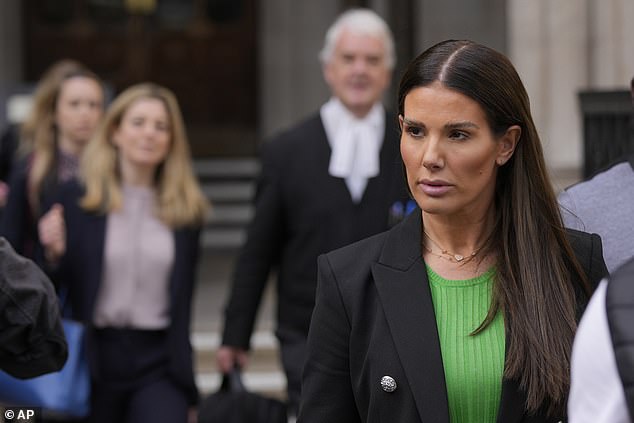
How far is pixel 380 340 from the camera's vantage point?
3.07 m

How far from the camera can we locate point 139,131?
6.25 metres

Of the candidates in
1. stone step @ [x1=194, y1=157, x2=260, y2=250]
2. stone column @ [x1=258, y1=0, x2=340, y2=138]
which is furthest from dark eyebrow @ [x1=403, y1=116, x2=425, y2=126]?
stone column @ [x1=258, y1=0, x2=340, y2=138]

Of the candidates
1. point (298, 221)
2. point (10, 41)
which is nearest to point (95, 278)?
point (298, 221)

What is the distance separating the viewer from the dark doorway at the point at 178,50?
13289mm

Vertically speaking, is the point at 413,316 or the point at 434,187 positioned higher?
the point at 434,187

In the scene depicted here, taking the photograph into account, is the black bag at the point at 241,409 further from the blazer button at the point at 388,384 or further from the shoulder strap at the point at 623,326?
the shoulder strap at the point at 623,326

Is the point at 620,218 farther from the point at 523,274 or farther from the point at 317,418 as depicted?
the point at 317,418

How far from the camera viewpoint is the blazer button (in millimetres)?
3027

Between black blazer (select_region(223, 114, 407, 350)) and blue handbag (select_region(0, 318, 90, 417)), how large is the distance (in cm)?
63

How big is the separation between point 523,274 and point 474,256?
6.0 inches

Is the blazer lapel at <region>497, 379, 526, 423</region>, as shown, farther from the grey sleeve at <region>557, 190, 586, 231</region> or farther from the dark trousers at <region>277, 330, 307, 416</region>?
the dark trousers at <region>277, 330, 307, 416</region>

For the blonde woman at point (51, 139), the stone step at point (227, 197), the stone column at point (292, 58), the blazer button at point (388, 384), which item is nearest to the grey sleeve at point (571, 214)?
the blazer button at point (388, 384)

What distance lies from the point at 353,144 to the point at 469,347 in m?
2.71

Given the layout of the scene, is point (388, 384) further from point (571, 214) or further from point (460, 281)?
point (571, 214)
